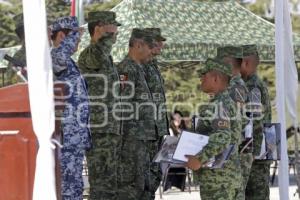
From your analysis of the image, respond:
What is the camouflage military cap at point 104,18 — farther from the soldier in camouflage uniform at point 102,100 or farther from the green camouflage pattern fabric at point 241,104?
the green camouflage pattern fabric at point 241,104

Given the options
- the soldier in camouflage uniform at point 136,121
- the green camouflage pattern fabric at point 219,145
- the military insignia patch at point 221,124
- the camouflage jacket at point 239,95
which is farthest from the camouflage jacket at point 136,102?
the military insignia patch at point 221,124

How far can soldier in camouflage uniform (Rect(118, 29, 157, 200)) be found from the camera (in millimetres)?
8148

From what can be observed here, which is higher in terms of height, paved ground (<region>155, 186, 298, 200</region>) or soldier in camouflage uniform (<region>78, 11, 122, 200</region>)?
soldier in camouflage uniform (<region>78, 11, 122, 200</region>)

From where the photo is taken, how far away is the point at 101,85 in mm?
7781

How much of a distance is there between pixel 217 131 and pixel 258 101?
6.40 feet

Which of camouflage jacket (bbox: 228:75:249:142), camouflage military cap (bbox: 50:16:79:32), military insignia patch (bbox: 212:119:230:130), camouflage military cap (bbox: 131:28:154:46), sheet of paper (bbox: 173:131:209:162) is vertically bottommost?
sheet of paper (bbox: 173:131:209:162)

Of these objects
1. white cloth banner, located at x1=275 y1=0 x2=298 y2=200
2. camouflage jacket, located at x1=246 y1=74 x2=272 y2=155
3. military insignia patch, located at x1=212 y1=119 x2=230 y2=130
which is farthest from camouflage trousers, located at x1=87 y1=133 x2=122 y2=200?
white cloth banner, located at x1=275 y1=0 x2=298 y2=200

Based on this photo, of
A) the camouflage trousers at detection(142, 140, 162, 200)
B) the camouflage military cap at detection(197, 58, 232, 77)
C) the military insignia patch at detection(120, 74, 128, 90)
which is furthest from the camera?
the camouflage trousers at detection(142, 140, 162, 200)

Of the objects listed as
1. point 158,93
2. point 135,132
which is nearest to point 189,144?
point 135,132

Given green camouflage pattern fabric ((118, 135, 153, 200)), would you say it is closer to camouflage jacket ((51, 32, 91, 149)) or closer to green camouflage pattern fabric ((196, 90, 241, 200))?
camouflage jacket ((51, 32, 91, 149))

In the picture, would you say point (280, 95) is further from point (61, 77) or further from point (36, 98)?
point (36, 98)

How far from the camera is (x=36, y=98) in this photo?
16.7 feet

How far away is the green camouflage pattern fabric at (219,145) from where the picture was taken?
6.33 metres

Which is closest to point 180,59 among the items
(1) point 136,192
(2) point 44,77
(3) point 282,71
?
(3) point 282,71
